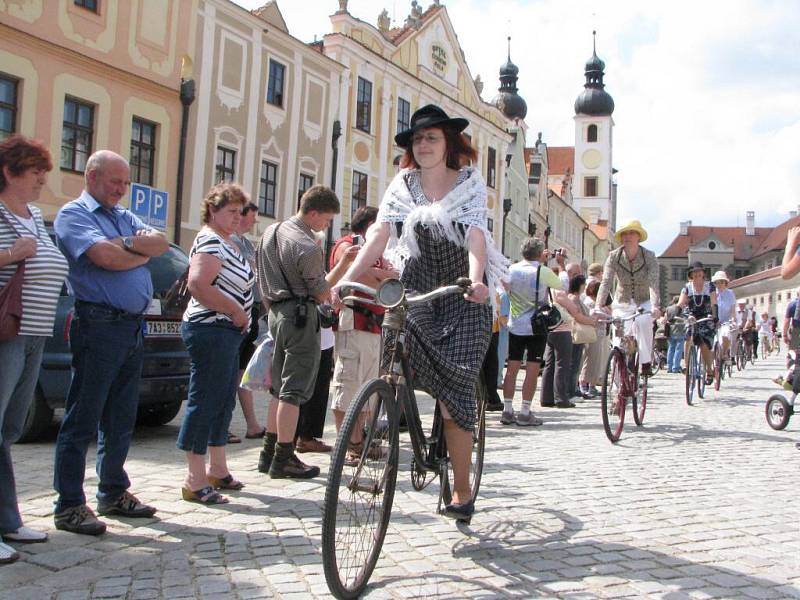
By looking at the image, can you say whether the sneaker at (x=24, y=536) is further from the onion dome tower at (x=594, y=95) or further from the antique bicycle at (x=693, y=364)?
the onion dome tower at (x=594, y=95)

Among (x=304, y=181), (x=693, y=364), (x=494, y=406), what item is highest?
(x=304, y=181)

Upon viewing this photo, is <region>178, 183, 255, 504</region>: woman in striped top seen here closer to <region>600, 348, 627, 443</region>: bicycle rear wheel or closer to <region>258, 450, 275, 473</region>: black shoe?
<region>258, 450, 275, 473</region>: black shoe

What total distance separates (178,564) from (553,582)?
5.44ft

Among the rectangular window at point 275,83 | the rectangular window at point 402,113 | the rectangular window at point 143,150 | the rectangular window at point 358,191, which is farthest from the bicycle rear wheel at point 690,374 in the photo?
the rectangular window at point 402,113

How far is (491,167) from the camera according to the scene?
46.2m

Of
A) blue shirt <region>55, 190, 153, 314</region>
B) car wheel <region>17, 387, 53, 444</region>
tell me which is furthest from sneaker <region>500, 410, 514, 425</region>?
blue shirt <region>55, 190, 153, 314</region>

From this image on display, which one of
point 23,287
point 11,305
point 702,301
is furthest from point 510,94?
point 11,305

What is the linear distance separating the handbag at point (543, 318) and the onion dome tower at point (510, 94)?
7479cm

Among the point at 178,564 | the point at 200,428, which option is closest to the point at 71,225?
the point at 200,428

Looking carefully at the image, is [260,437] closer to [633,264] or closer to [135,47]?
[633,264]

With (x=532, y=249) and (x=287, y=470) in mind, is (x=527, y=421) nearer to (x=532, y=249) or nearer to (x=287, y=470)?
(x=532, y=249)

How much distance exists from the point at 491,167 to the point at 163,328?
39846 millimetres

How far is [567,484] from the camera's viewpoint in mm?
5895

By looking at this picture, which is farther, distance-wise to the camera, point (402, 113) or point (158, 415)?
point (402, 113)
